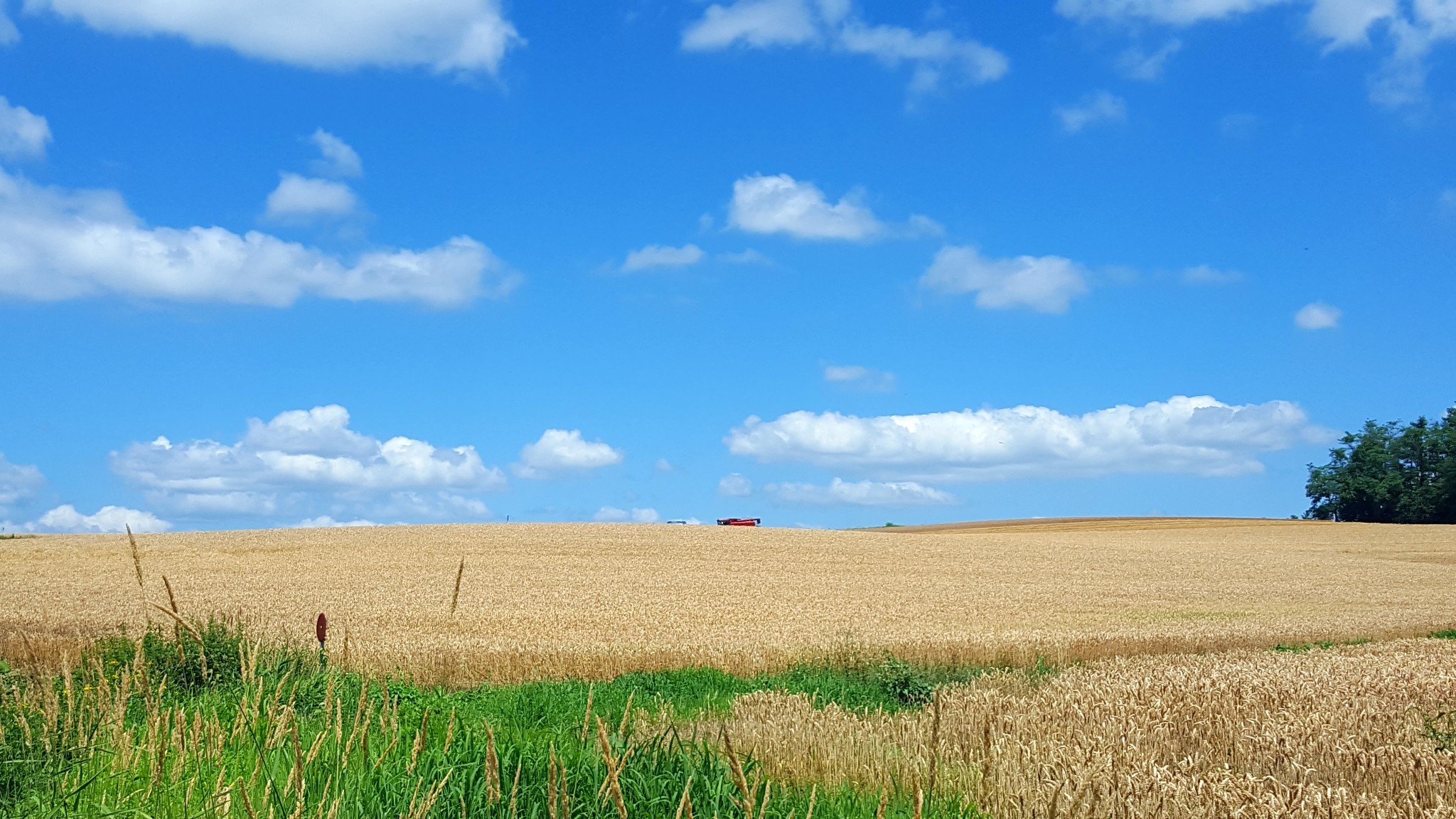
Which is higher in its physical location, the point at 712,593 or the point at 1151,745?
the point at 1151,745

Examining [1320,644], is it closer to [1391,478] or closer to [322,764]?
[322,764]

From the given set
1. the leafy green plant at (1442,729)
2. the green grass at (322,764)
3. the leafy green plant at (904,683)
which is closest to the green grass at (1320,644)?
the leafy green plant at (904,683)

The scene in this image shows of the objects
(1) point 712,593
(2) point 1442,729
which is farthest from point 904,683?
(1) point 712,593

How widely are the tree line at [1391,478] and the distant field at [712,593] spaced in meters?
30.0

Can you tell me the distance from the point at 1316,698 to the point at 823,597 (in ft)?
65.9

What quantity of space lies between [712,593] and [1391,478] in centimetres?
8061

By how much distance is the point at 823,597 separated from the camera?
3083cm

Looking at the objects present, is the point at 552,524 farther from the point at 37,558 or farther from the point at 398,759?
the point at 398,759

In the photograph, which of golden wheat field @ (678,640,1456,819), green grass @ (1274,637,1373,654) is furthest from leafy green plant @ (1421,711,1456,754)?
green grass @ (1274,637,1373,654)

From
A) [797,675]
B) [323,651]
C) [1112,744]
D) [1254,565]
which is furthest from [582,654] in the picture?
[1254,565]

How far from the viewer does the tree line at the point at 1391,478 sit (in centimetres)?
8775

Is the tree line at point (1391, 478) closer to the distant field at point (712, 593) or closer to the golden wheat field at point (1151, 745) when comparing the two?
the distant field at point (712, 593)

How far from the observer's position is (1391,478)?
3546 inches

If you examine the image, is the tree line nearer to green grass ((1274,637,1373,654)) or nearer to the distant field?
the distant field
